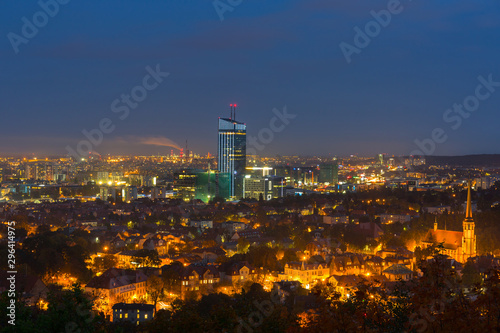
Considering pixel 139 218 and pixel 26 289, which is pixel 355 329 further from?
pixel 139 218

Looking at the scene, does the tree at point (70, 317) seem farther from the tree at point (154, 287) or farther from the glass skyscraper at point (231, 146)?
the glass skyscraper at point (231, 146)

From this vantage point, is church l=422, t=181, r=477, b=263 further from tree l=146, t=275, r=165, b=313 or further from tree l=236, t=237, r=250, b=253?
tree l=146, t=275, r=165, b=313

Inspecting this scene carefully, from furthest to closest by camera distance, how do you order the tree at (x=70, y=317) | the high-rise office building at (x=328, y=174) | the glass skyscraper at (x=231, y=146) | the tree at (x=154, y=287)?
the high-rise office building at (x=328, y=174) < the glass skyscraper at (x=231, y=146) < the tree at (x=154, y=287) < the tree at (x=70, y=317)

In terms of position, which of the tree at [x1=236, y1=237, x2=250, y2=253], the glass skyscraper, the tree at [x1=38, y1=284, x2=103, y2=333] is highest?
the glass skyscraper

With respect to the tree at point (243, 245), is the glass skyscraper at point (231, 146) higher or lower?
higher

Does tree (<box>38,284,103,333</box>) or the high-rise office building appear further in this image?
the high-rise office building

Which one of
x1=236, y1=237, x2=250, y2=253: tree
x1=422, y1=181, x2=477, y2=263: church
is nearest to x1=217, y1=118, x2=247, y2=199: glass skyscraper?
x1=236, y1=237, x2=250, y2=253: tree

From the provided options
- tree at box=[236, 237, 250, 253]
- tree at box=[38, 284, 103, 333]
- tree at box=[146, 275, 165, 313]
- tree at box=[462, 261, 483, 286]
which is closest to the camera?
tree at box=[38, 284, 103, 333]

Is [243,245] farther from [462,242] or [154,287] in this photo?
[154,287]

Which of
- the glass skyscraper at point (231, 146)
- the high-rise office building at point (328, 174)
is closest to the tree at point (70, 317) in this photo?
the glass skyscraper at point (231, 146)

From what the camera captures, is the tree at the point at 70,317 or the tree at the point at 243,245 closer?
the tree at the point at 70,317

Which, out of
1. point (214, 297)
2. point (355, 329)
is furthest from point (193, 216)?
point (355, 329)
